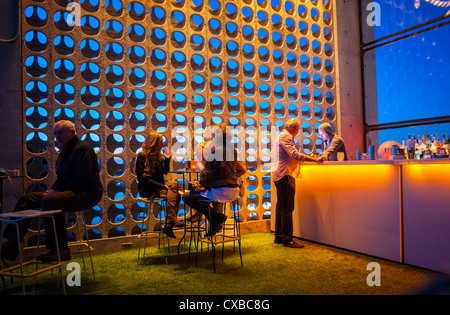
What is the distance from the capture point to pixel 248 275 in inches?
123

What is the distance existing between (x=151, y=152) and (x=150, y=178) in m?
0.35

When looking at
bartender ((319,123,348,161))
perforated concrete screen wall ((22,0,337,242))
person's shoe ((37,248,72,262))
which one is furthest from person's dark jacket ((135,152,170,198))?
bartender ((319,123,348,161))

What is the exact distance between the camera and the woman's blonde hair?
12.7 ft

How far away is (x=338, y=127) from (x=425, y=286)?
13.7ft

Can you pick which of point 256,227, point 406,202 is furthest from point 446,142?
point 256,227

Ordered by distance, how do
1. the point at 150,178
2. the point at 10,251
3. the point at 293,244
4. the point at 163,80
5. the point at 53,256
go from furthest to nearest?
the point at 163,80, the point at 293,244, the point at 150,178, the point at 10,251, the point at 53,256

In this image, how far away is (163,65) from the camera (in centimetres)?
486

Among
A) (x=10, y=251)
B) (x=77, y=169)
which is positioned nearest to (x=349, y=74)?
(x=77, y=169)

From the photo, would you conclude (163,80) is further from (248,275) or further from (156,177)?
(248,275)

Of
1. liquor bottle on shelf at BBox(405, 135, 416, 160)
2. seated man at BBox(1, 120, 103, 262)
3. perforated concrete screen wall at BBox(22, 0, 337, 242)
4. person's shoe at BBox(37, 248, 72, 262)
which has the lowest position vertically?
person's shoe at BBox(37, 248, 72, 262)

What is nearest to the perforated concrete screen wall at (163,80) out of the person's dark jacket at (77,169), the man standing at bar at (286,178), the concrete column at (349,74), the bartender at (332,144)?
the concrete column at (349,74)

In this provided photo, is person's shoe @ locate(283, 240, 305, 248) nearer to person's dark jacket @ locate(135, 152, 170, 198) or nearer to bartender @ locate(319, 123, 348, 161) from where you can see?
bartender @ locate(319, 123, 348, 161)

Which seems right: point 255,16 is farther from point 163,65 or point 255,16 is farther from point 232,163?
point 232,163

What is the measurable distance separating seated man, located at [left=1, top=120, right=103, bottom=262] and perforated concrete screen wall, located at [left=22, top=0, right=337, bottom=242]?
1130mm
